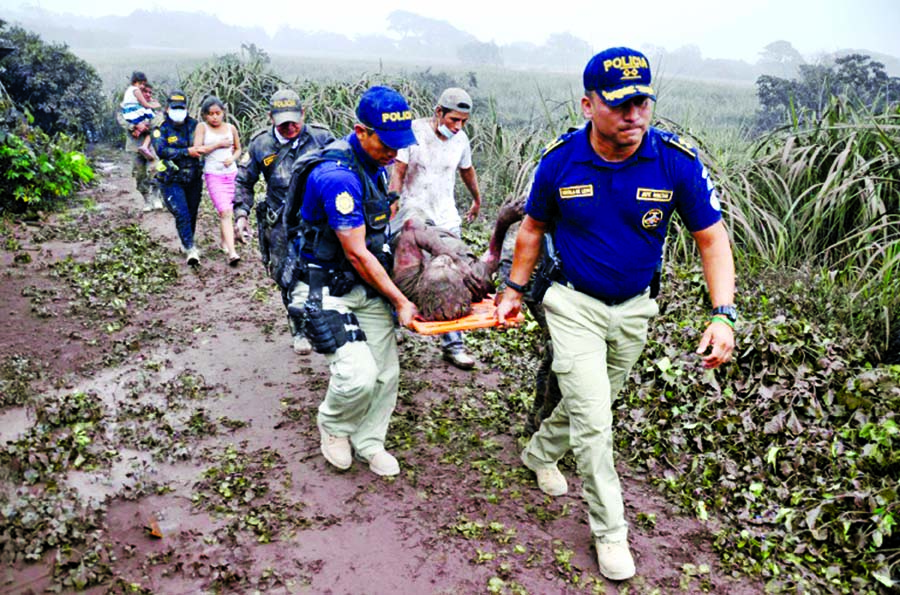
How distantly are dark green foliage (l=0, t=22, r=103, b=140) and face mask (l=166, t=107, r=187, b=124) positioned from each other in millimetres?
7345

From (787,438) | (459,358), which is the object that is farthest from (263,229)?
(787,438)

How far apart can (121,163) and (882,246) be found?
1389 cm

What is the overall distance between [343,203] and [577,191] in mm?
1003

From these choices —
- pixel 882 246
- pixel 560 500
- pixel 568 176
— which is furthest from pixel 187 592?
pixel 882 246

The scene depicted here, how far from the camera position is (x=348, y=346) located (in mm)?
3318

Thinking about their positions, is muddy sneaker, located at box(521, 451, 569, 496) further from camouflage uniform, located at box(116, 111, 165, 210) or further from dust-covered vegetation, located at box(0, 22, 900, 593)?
camouflage uniform, located at box(116, 111, 165, 210)

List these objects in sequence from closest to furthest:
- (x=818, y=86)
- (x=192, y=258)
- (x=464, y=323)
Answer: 1. (x=464, y=323)
2. (x=192, y=258)
3. (x=818, y=86)

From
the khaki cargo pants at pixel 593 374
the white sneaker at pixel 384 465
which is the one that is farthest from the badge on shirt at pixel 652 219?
the white sneaker at pixel 384 465

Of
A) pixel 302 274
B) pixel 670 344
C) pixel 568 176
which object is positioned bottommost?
pixel 670 344

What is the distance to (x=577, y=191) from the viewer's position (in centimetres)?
278

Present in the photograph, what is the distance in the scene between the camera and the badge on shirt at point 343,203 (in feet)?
10.0

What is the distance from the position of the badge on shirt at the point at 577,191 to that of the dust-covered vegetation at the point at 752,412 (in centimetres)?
153

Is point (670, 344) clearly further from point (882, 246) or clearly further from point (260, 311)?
point (260, 311)

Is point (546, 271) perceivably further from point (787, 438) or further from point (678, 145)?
point (787, 438)
